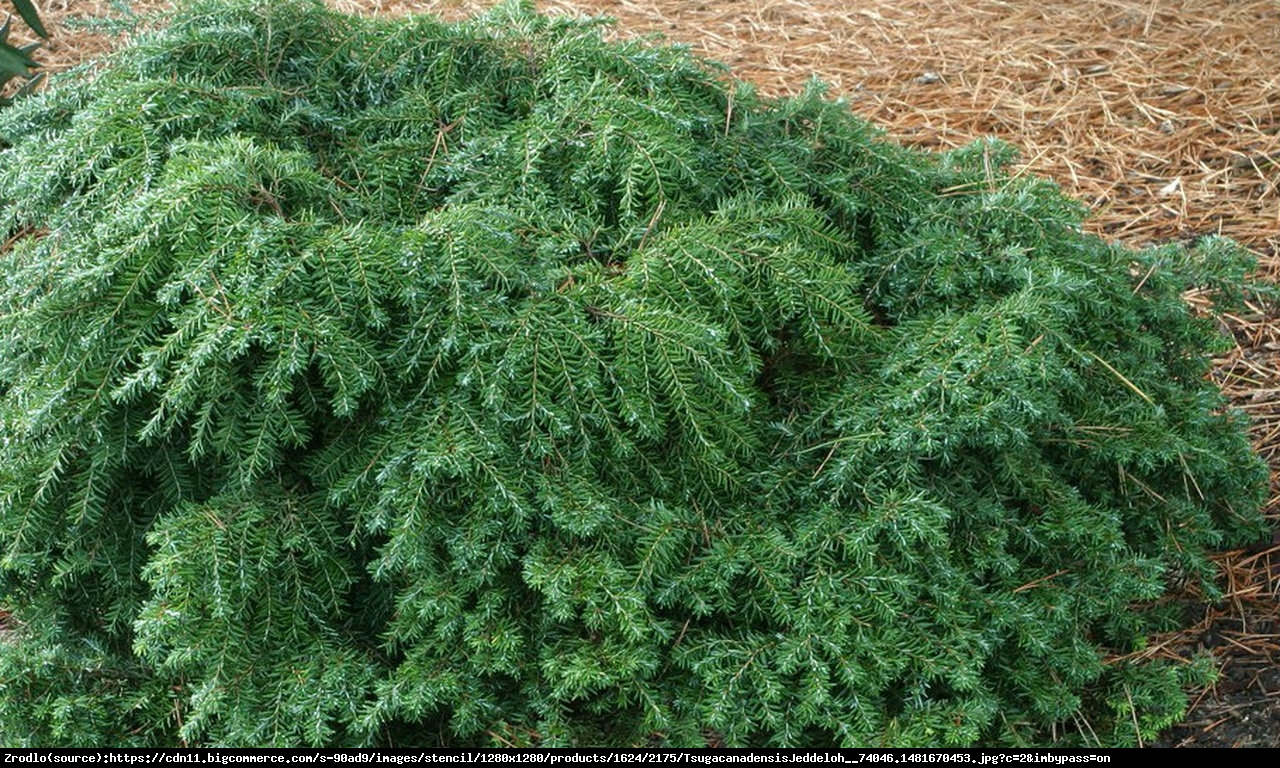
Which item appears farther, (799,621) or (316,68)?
(316,68)

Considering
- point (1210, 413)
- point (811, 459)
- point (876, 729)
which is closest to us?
point (876, 729)

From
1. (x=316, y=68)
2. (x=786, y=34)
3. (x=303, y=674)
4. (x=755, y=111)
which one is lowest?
(x=786, y=34)

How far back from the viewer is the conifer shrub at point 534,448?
2328 mm

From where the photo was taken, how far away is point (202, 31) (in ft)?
9.36

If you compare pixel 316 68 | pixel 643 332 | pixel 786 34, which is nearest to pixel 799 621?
pixel 643 332

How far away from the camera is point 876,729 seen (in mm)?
2342

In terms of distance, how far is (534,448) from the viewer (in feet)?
7.75

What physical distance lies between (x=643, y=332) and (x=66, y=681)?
4.34ft

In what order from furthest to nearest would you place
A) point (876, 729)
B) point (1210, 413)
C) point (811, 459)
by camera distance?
point (1210, 413) < point (811, 459) < point (876, 729)

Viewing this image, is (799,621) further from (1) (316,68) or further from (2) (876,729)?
(1) (316,68)

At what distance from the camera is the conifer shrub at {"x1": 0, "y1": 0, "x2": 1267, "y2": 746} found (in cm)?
233

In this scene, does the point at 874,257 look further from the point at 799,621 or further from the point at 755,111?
the point at 799,621

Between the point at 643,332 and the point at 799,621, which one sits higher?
the point at 643,332

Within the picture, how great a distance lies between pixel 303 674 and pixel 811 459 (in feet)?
3.60
